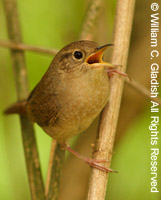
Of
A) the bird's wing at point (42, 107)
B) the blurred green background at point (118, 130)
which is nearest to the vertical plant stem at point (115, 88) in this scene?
the bird's wing at point (42, 107)

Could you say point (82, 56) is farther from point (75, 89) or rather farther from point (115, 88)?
point (115, 88)

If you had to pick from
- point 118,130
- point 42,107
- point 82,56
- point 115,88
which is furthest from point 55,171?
point 118,130

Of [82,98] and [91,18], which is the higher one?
[91,18]

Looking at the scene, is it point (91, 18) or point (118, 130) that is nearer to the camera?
point (91, 18)

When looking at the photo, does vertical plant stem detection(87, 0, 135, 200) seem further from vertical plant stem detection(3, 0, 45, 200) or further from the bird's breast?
vertical plant stem detection(3, 0, 45, 200)

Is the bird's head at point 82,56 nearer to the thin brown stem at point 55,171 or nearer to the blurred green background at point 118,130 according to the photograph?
the thin brown stem at point 55,171

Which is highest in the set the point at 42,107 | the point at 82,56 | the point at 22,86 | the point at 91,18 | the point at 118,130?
the point at 91,18
